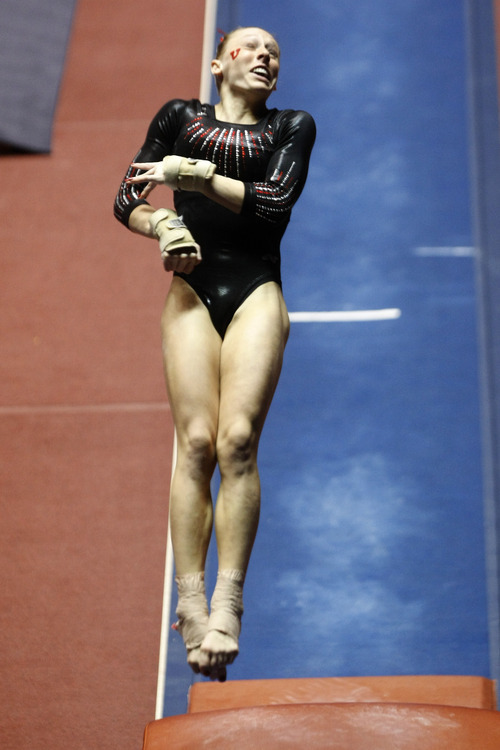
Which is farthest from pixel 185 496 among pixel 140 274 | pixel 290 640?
pixel 140 274

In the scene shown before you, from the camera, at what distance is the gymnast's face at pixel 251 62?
3.17 metres

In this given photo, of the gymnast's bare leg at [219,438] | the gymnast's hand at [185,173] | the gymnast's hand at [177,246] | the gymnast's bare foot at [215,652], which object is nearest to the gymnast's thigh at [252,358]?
the gymnast's bare leg at [219,438]

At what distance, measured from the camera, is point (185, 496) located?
280 centimetres

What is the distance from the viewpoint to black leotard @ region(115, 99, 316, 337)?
3.04 m

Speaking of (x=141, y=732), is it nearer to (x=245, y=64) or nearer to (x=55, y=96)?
(x=245, y=64)

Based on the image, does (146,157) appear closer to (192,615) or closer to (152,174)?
(152,174)

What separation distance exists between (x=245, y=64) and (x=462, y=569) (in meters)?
2.22

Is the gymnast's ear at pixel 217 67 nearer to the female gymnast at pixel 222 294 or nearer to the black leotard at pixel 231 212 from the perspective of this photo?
the female gymnast at pixel 222 294

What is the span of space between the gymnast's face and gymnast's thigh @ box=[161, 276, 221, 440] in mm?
633

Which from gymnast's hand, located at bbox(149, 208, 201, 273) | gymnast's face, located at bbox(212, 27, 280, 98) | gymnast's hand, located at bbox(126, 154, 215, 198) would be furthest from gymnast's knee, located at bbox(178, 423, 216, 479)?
gymnast's face, located at bbox(212, 27, 280, 98)

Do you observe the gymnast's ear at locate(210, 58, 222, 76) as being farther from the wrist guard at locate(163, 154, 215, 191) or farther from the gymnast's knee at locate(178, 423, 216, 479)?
the gymnast's knee at locate(178, 423, 216, 479)

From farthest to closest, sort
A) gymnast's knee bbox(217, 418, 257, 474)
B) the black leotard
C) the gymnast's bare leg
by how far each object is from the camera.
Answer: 1. the black leotard
2. gymnast's knee bbox(217, 418, 257, 474)
3. the gymnast's bare leg

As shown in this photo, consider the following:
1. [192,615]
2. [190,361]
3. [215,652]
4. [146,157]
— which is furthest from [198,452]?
[146,157]

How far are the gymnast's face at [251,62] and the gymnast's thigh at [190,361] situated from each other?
24.9 inches
